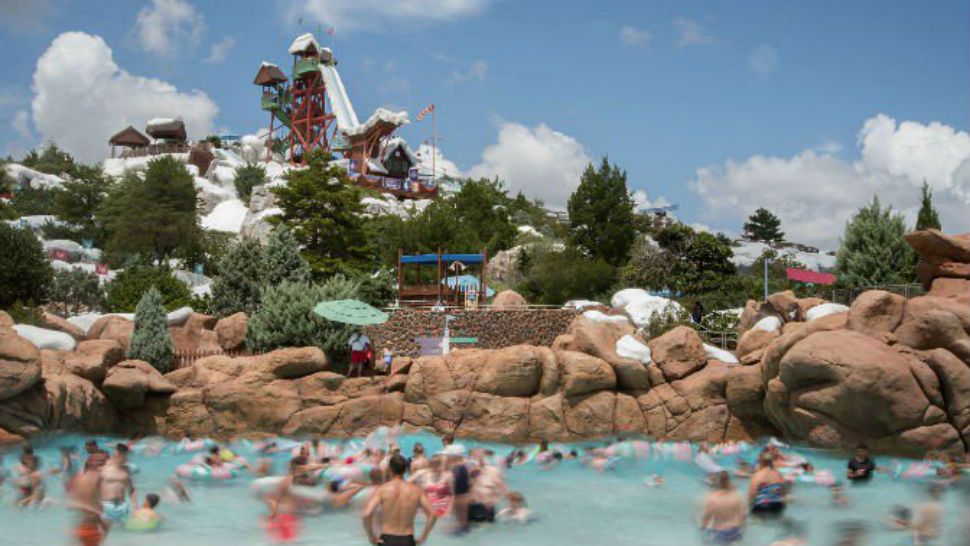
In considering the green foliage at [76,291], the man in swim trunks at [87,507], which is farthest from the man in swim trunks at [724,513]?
the green foliage at [76,291]

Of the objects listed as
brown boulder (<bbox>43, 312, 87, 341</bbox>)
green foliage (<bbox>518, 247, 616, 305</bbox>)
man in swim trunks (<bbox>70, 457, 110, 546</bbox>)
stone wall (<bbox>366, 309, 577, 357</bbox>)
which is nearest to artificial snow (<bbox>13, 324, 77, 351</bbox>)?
brown boulder (<bbox>43, 312, 87, 341</bbox>)

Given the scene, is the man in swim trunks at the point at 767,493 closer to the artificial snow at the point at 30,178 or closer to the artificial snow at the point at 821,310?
the artificial snow at the point at 821,310

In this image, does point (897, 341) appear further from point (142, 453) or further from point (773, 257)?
point (773, 257)

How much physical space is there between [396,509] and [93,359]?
12431mm

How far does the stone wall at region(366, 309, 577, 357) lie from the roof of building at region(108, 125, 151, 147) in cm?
6771

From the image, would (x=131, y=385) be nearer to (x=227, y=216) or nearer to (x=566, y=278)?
(x=566, y=278)

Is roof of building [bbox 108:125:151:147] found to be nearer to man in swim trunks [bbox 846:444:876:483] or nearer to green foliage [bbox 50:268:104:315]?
green foliage [bbox 50:268:104:315]

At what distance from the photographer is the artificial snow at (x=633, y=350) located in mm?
16734

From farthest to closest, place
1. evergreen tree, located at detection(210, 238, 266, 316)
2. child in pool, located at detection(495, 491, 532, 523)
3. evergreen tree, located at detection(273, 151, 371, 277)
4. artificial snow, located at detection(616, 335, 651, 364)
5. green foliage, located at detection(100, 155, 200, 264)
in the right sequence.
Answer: green foliage, located at detection(100, 155, 200, 264) → evergreen tree, located at detection(273, 151, 371, 277) → evergreen tree, located at detection(210, 238, 266, 316) → artificial snow, located at detection(616, 335, 651, 364) → child in pool, located at detection(495, 491, 532, 523)

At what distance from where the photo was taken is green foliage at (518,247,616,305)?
108 feet

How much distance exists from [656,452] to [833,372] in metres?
3.69

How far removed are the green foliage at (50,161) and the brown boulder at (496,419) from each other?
75018mm

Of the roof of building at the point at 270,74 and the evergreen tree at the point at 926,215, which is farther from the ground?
the roof of building at the point at 270,74

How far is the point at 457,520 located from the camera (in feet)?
34.6
